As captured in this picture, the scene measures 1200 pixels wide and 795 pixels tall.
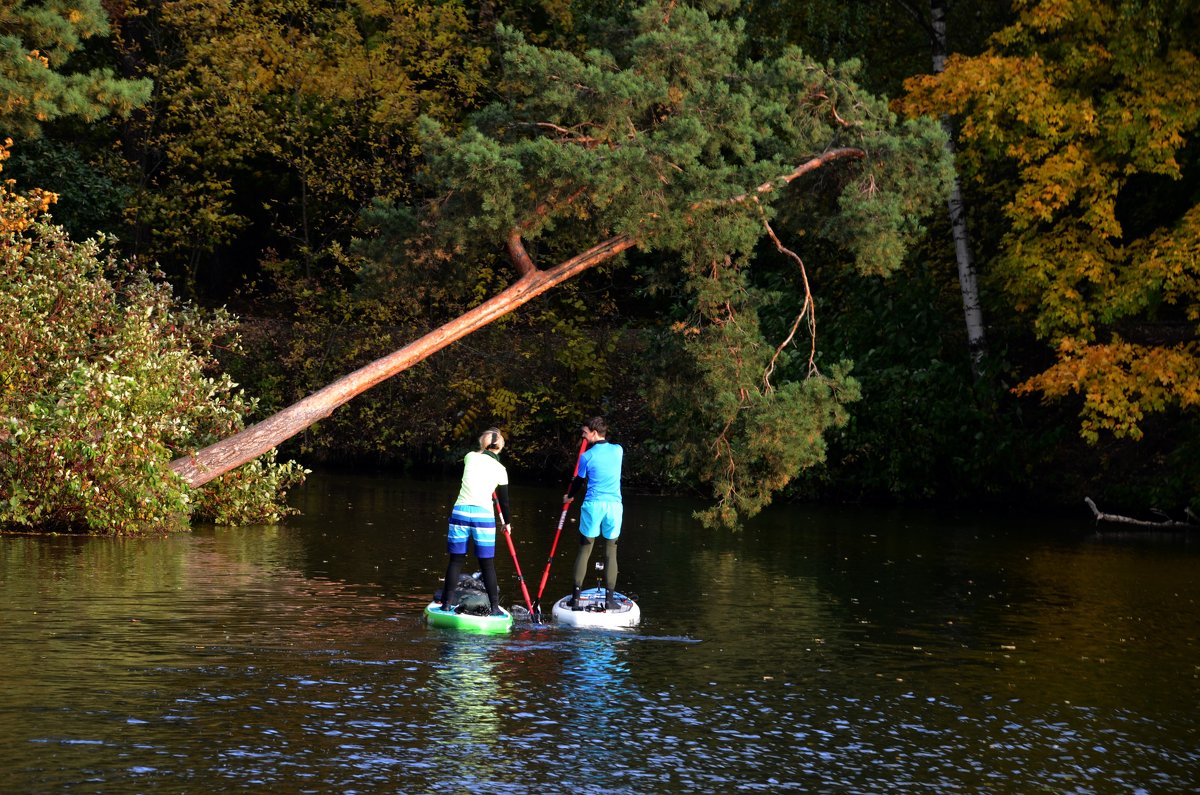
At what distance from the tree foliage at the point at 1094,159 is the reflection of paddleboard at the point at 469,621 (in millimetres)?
15991

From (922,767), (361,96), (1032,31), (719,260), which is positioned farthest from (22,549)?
(361,96)

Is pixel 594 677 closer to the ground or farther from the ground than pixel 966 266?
closer to the ground

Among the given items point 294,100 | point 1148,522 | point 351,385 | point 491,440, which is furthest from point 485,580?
point 294,100

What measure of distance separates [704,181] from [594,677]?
1146cm

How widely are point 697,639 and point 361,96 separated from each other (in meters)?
29.5

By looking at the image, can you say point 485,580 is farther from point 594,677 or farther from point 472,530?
point 594,677

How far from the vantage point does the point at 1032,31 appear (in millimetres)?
30609

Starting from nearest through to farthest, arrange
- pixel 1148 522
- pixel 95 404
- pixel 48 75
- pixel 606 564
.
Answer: pixel 606 564 < pixel 95 404 < pixel 48 75 < pixel 1148 522

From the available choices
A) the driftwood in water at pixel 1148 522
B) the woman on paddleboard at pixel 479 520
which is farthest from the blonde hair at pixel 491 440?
the driftwood in water at pixel 1148 522

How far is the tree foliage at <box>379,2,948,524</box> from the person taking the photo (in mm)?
22859

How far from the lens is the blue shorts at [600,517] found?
16.4 meters

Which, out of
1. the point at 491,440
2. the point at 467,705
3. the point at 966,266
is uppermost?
the point at 966,266

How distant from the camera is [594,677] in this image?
13109 millimetres

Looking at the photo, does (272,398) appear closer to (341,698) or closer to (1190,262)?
(1190,262)
